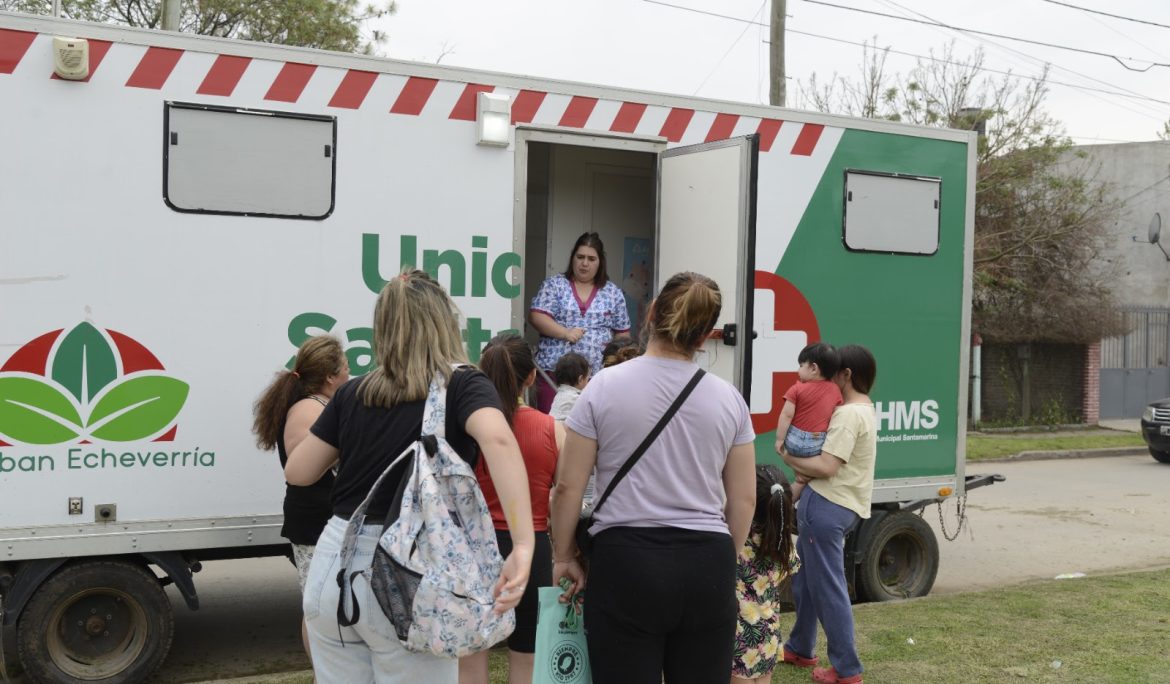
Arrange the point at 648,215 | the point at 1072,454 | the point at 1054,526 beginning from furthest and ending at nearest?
the point at 1072,454 < the point at 1054,526 < the point at 648,215

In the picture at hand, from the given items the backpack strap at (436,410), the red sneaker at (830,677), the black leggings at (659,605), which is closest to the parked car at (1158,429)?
the red sneaker at (830,677)

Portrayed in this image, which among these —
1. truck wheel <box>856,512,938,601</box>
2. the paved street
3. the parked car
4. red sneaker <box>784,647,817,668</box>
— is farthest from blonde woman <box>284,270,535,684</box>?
the parked car

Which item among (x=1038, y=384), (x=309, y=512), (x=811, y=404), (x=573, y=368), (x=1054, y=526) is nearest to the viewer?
(x=309, y=512)

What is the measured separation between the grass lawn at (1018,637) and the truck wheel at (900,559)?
25 centimetres

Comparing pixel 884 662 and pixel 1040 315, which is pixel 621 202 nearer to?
pixel 884 662

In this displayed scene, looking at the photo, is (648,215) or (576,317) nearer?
(576,317)

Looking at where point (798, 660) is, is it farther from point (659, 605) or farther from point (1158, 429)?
point (1158, 429)

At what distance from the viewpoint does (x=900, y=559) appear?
7422mm

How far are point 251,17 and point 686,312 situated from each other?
1590 cm

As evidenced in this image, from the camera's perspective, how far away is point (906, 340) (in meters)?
7.18

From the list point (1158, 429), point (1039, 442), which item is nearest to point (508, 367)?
point (1158, 429)

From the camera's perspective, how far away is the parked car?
16281mm

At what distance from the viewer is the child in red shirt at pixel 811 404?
541 cm

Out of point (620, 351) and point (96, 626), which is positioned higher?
point (620, 351)
